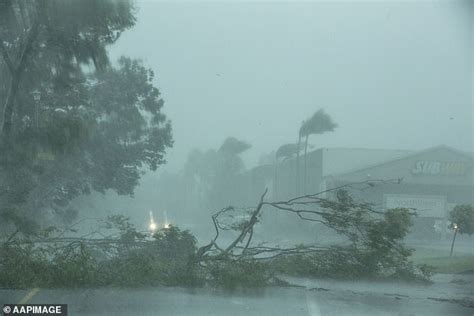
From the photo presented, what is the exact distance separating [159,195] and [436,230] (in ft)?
24.6

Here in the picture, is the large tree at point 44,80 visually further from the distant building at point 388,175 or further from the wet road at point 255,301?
the wet road at point 255,301

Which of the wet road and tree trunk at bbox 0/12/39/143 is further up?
tree trunk at bbox 0/12/39/143

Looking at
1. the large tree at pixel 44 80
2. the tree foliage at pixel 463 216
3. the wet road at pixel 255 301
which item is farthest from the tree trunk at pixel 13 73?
the tree foliage at pixel 463 216

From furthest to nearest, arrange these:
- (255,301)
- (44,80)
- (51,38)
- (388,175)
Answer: (388,175), (44,80), (51,38), (255,301)

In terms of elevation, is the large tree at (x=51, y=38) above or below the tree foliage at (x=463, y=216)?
above

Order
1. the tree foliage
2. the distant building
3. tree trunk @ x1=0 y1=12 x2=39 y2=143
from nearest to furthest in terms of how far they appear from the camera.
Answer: tree trunk @ x1=0 y1=12 x2=39 y2=143, the distant building, the tree foliage

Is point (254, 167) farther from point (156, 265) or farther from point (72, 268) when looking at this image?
point (72, 268)

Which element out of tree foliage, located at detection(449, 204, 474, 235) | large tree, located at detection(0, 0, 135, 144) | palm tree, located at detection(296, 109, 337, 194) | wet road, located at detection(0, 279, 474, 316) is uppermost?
large tree, located at detection(0, 0, 135, 144)

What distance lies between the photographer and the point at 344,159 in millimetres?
14203

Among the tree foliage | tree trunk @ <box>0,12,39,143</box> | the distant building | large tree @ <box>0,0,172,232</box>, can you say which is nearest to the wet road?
the distant building

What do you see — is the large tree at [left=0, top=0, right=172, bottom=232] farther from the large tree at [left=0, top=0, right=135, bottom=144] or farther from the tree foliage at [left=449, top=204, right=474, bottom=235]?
the tree foliage at [left=449, top=204, right=474, bottom=235]

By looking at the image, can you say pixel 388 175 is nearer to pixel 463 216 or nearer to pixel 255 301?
pixel 463 216

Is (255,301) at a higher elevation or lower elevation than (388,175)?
lower

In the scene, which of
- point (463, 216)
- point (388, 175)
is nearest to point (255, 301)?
point (388, 175)
